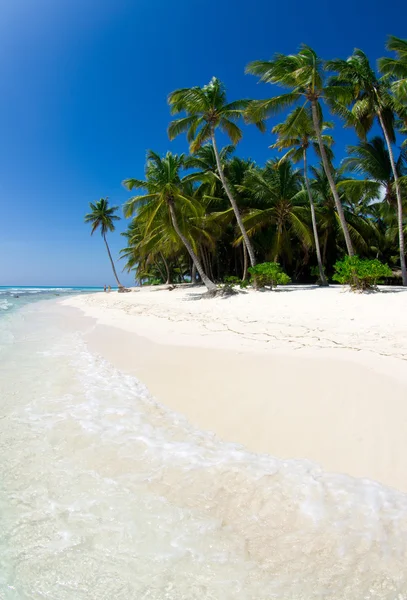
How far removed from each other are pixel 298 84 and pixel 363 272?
383 inches

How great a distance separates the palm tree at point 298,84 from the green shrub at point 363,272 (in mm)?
3036

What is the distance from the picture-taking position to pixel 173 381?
442 centimetres

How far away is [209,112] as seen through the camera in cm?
1592

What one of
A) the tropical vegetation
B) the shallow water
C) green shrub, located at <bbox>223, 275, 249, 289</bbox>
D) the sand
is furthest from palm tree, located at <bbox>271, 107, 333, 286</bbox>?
the shallow water

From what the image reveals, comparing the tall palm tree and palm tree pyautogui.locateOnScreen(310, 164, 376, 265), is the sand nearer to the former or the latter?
the tall palm tree

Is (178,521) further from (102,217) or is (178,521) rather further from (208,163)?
(102,217)

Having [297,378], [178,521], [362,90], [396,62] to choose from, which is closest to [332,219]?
[362,90]

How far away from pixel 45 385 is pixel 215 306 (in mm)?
8179

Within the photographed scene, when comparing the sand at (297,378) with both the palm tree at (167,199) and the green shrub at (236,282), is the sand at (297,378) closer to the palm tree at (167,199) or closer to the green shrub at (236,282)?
the green shrub at (236,282)

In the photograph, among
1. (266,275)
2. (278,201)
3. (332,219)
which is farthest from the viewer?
(332,219)

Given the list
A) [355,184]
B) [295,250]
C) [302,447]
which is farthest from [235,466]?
[295,250]

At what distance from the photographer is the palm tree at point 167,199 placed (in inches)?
673

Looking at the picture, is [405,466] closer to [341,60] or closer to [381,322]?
[381,322]

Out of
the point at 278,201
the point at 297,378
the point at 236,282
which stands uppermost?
the point at 278,201
